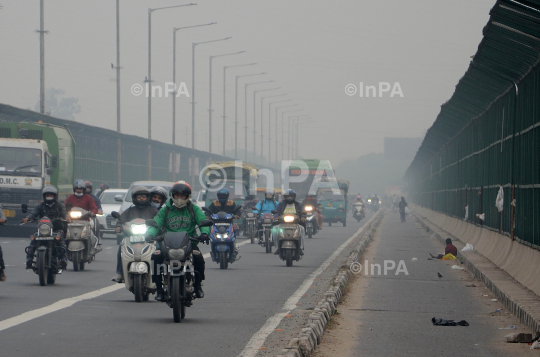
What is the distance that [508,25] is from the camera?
46.5 ft

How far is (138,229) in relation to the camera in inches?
510

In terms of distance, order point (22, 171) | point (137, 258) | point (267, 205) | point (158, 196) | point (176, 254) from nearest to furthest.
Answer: point (176, 254)
point (137, 258)
point (158, 196)
point (267, 205)
point (22, 171)

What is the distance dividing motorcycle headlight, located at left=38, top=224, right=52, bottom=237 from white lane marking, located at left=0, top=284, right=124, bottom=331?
123 centimetres

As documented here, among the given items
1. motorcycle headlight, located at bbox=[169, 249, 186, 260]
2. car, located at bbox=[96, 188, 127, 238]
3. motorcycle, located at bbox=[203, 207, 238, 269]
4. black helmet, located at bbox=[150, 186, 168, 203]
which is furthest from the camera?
car, located at bbox=[96, 188, 127, 238]

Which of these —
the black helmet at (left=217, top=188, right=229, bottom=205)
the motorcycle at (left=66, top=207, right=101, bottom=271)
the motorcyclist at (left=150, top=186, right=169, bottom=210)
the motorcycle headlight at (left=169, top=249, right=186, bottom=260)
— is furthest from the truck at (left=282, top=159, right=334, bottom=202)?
the motorcycle headlight at (left=169, top=249, right=186, bottom=260)

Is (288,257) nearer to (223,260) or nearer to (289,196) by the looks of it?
(289,196)

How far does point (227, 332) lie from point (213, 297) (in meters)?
3.85

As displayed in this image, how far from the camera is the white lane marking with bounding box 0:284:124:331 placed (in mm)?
10758

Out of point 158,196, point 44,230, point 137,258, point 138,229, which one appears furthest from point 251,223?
point 137,258

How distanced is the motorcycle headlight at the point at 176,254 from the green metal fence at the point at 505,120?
205 inches

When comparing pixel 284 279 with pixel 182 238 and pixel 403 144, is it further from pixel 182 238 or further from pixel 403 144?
pixel 403 144

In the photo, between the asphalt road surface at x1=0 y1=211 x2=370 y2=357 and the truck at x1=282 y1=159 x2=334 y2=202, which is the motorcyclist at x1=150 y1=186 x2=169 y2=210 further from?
the truck at x1=282 y1=159 x2=334 y2=202

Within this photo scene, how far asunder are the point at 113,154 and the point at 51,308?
4454 cm

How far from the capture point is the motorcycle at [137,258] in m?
12.8
